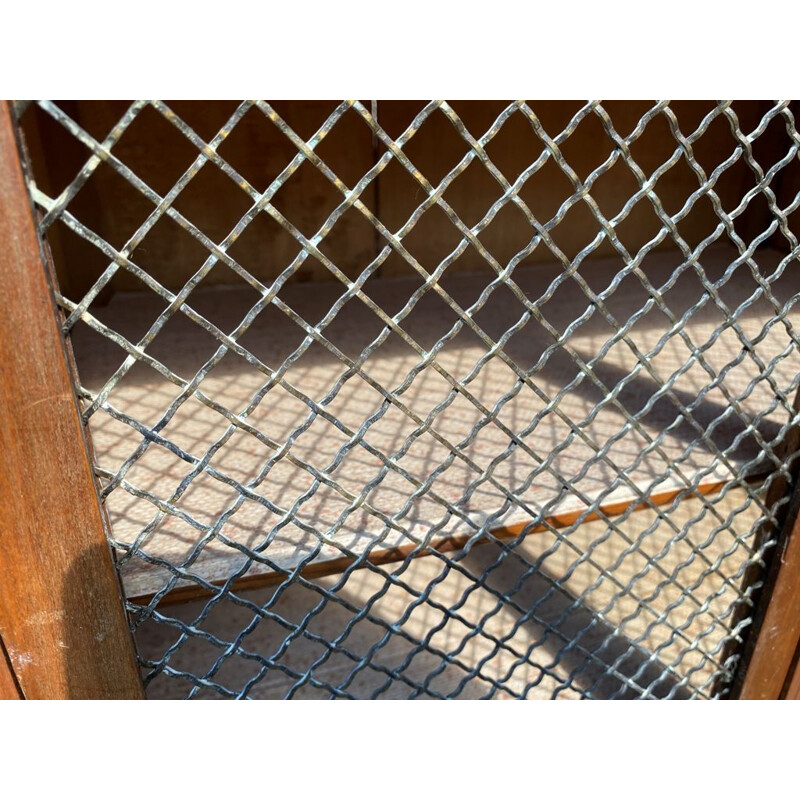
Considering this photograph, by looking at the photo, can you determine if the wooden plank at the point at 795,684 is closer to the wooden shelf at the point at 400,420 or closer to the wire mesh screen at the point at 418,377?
the wire mesh screen at the point at 418,377

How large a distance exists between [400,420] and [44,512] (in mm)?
923

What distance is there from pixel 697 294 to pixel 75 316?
6.80ft

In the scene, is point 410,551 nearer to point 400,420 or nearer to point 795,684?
point 400,420

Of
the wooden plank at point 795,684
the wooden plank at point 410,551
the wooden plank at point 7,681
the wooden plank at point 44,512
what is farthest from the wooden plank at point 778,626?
the wooden plank at point 7,681

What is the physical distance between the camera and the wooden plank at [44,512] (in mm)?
642

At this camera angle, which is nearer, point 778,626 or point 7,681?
point 7,681

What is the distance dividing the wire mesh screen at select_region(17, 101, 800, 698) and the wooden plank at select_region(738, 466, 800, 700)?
38 millimetres

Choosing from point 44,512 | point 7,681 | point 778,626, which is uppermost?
point 44,512

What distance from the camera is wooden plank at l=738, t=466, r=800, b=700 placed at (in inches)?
48.6

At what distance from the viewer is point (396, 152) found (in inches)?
29.5

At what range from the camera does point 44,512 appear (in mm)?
761

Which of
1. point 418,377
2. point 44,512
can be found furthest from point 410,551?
point 418,377

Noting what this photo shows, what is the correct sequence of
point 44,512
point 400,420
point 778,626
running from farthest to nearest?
1. point 400,420
2. point 778,626
3. point 44,512

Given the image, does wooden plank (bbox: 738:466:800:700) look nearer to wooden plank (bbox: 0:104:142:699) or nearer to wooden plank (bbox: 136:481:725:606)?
wooden plank (bbox: 136:481:725:606)
